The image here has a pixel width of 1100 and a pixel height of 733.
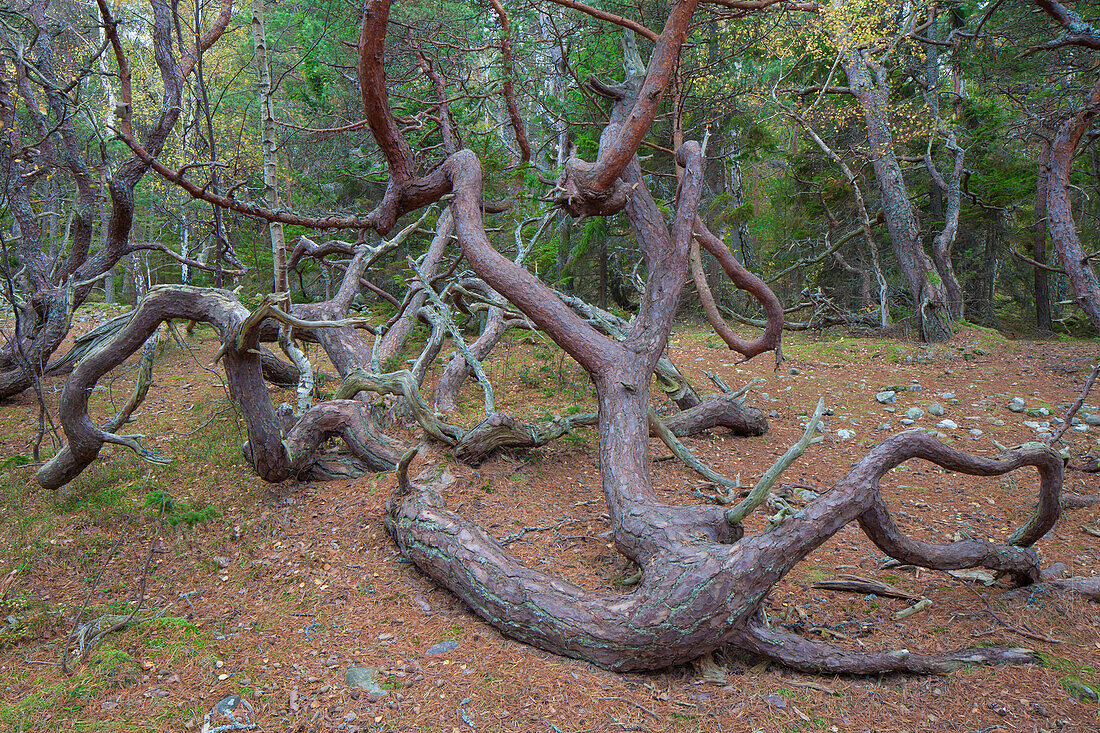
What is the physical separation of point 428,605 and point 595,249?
1181 centimetres

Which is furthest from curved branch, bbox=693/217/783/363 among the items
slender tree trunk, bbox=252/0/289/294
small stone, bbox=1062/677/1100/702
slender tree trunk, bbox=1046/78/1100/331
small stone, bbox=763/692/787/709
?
slender tree trunk, bbox=252/0/289/294

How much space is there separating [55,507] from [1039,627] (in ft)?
20.7

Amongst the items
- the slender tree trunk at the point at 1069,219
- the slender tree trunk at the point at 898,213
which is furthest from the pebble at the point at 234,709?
the slender tree trunk at the point at 898,213

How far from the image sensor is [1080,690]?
248cm

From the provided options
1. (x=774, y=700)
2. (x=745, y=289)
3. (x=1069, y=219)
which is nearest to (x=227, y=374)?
(x=774, y=700)

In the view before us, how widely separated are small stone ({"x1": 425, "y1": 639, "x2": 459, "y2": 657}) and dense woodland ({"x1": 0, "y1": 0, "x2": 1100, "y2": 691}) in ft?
0.88

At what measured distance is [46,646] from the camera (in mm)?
2879

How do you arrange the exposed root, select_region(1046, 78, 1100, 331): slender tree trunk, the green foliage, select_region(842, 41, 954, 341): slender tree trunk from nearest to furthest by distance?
the exposed root, the green foliage, select_region(1046, 78, 1100, 331): slender tree trunk, select_region(842, 41, 954, 341): slender tree trunk

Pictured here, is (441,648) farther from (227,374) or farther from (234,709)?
(227,374)

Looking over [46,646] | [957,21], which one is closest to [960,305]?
[957,21]

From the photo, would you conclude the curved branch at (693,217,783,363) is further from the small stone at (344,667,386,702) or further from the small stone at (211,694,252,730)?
the small stone at (211,694,252,730)

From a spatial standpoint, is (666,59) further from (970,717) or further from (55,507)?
(55,507)

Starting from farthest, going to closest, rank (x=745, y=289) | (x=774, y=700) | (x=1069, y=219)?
(x=745, y=289), (x=1069, y=219), (x=774, y=700)

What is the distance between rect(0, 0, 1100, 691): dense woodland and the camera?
315 centimetres
